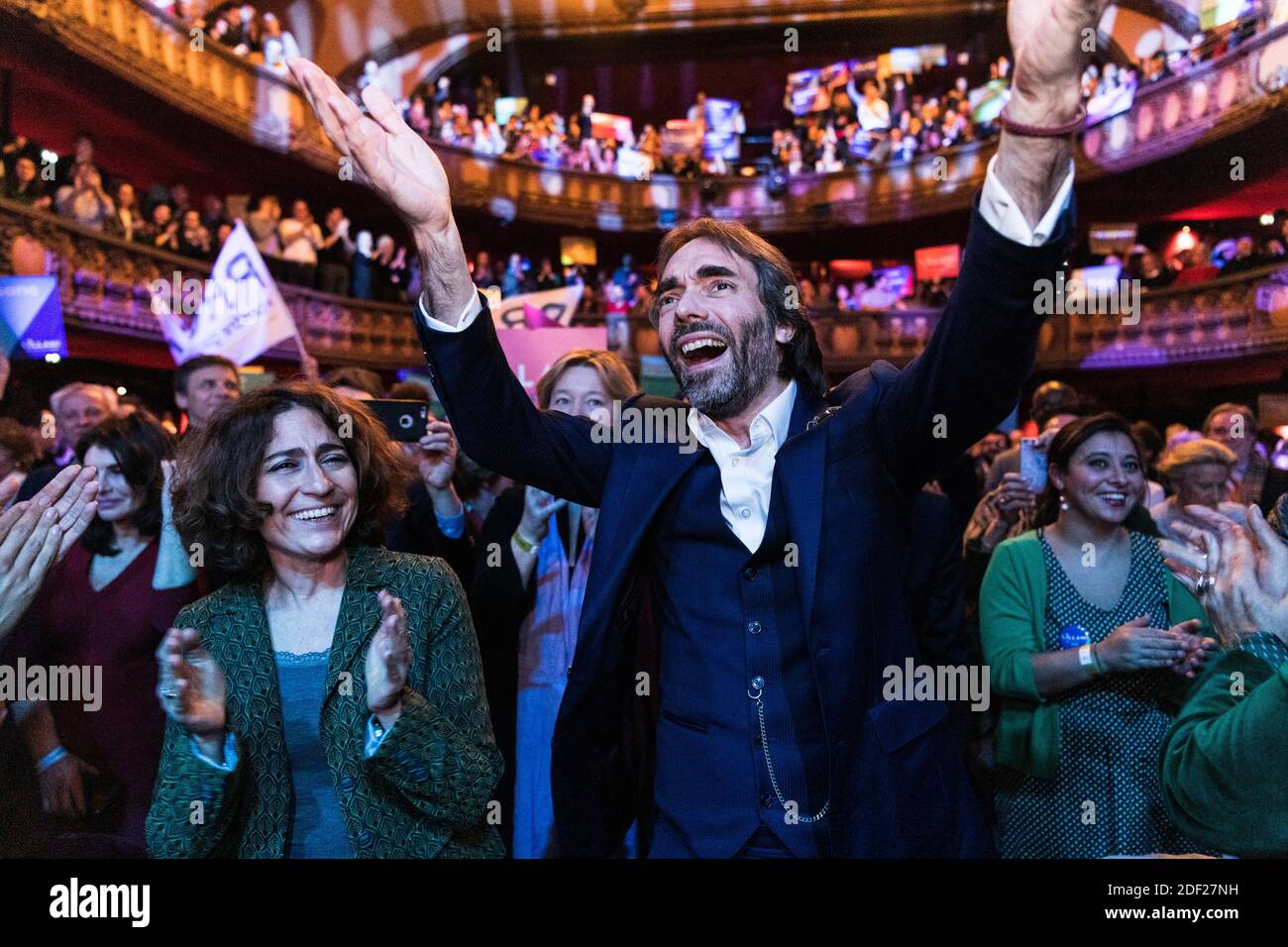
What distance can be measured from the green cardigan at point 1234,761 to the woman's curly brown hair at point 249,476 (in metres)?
1.52

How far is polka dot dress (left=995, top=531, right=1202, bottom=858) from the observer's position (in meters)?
2.44

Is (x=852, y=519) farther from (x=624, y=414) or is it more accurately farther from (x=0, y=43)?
(x=0, y=43)

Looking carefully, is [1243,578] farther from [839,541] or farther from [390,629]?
[390,629]

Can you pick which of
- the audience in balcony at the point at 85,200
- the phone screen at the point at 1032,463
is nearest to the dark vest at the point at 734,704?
the phone screen at the point at 1032,463

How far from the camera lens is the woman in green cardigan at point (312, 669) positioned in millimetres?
1627

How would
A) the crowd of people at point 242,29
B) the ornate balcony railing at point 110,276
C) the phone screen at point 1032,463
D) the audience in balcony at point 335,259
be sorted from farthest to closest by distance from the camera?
the audience in balcony at point 335,259 < the crowd of people at point 242,29 < the ornate balcony railing at point 110,276 < the phone screen at point 1032,463

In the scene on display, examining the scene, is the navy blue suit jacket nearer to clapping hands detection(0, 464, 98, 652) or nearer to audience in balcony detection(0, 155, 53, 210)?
clapping hands detection(0, 464, 98, 652)

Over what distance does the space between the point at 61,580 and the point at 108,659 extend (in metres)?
0.33

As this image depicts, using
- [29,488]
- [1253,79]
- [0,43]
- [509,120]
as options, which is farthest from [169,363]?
[1253,79]

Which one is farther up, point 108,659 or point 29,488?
point 29,488

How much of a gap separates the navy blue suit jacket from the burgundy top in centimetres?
115

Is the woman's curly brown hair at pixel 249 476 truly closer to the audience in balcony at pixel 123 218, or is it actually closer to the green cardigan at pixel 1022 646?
the green cardigan at pixel 1022 646

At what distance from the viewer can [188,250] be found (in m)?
11.1

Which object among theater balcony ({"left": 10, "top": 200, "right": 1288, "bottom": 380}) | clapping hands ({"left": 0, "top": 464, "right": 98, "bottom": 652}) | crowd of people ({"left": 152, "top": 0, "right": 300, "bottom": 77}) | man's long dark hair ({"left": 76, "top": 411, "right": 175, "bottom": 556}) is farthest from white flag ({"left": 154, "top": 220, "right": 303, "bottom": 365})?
crowd of people ({"left": 152, "top": 0, "right": 300, "bottom": 77})
